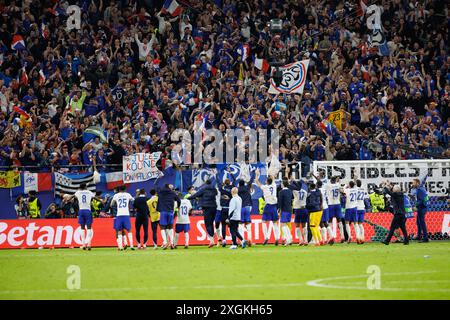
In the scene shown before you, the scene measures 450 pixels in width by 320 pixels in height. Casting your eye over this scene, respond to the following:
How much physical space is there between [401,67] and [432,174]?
24.4 ft

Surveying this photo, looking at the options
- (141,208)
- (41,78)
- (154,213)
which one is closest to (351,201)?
(154,213)

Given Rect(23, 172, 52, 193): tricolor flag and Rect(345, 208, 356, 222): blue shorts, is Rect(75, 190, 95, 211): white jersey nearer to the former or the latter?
Rect(23, 172, 52, 193): tricolor flag

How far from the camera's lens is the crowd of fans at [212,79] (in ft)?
107

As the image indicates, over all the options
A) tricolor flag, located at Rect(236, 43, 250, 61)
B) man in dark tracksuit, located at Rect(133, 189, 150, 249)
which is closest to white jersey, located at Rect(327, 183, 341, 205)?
man in dark tracksuit, located at Rect(133, 189, 150, 249)

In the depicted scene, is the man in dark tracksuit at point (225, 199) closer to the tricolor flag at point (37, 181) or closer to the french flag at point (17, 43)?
the tricolor flag at point (37, 181)

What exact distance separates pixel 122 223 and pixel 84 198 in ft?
5.06

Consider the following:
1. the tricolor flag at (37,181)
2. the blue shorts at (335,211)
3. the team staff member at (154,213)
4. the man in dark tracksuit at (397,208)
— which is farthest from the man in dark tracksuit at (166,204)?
the man in dark tracksuit at (397,208)

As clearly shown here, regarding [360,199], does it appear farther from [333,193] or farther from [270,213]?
[270,213]

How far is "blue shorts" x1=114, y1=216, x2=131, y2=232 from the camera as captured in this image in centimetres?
2831

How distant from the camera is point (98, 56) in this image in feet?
118

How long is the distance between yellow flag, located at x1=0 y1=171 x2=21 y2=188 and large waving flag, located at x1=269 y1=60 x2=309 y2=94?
1023cm

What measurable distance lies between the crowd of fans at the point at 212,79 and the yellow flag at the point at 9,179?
0.96 meters
